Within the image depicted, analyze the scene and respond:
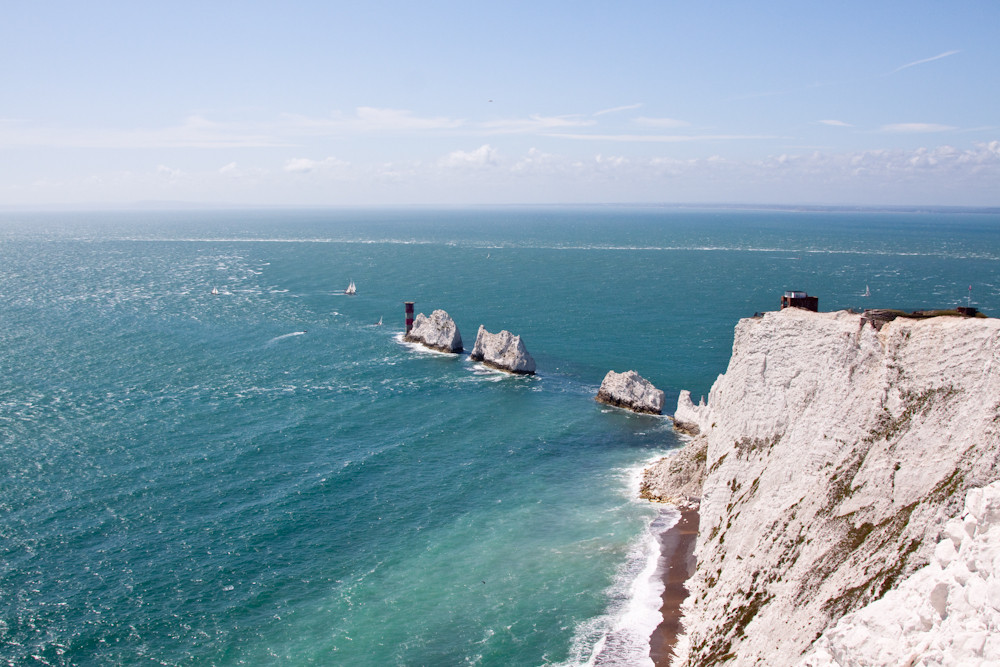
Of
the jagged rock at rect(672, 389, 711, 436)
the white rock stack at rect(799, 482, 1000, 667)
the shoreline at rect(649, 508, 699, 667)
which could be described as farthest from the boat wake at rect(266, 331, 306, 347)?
the white rock stack at rect(799, 482, 1000, 667)

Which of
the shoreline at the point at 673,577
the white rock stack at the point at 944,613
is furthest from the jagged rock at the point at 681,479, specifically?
the white rock stack at the point at 944,613

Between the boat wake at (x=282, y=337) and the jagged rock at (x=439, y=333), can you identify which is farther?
the boat wake at (x=282, y=337)

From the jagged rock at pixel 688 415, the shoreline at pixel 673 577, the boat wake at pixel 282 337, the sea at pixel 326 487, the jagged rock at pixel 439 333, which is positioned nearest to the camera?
the shoreline at pixel 673 577

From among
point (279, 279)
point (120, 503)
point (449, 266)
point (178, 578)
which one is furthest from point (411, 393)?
point (449, 266)

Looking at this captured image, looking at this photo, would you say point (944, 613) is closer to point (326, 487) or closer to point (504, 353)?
point (326, 487)

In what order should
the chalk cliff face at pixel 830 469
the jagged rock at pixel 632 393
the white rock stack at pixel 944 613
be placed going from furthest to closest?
1. the jagged rock at pixel 632 393
2. the chalk cliff face at pixel 830 469
3. the white rock stack at pixel 944 613

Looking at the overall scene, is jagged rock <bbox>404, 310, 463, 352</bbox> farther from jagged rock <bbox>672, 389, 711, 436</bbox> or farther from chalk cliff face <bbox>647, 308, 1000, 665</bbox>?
chalk cliff face <bbox>647, 308, 1000, 665</bbox>

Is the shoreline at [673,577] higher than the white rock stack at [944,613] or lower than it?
lower

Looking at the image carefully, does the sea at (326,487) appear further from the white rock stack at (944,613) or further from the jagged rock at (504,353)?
the white rock stack at (944,613)
